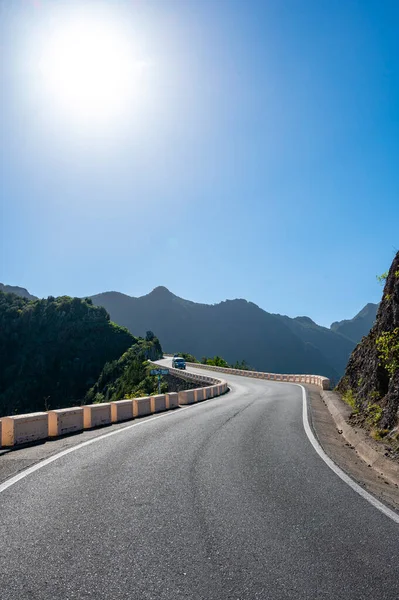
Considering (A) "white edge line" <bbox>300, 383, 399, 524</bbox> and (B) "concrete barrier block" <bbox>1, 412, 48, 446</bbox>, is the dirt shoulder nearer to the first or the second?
(A) "white edge line" <bbox>300, 383, 399, 524</bbox>

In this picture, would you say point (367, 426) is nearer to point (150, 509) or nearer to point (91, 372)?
point (150, 509)

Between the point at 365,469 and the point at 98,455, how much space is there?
5.07 metres

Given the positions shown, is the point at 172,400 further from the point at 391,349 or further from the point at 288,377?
the point at 288,377

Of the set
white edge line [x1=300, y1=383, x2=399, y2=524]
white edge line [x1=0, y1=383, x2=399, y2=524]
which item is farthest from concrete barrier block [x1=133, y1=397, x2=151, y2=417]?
white edge line [x1=300, y1=383, x2=399, y2=524]

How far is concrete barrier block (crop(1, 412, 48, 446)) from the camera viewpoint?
8.89 metres

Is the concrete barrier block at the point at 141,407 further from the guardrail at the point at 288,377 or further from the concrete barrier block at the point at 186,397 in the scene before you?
the guardrail at the point at 288,377

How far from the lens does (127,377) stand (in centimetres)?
6656

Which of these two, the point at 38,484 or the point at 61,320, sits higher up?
the point at 61,320

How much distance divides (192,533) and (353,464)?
512cm

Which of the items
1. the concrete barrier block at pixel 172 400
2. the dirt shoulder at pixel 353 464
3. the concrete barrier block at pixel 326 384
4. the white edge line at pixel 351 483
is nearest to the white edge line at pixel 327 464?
the white edge line at pixel 351 483

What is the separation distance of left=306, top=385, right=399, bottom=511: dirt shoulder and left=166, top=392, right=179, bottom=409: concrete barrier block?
7.65 metres

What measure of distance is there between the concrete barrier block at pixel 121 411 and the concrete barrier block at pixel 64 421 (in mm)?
2009

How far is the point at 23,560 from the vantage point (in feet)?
11.0

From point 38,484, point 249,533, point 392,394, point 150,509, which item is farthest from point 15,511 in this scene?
point 392,394
